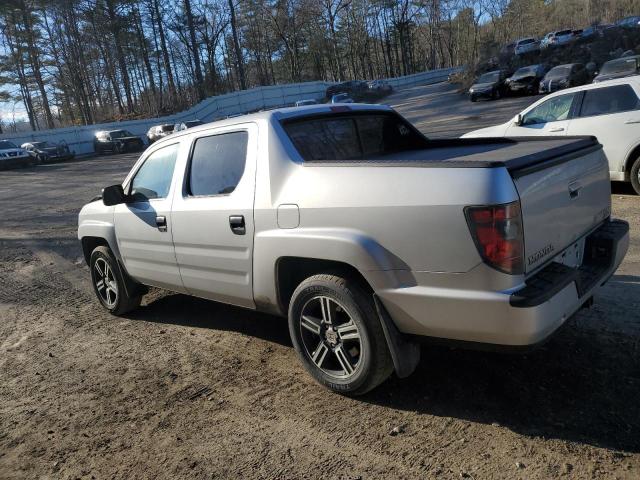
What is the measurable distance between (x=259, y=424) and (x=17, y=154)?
1292 inches

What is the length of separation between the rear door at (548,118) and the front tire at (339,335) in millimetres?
6068

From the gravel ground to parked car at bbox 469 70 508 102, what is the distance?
29602mm

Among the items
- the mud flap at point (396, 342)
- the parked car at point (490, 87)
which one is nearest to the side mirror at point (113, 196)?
the mud flap at point (396, 342)

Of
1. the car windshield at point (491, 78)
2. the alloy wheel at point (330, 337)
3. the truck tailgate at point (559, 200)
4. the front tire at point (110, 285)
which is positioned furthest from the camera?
the car windshield at point (491, 78)

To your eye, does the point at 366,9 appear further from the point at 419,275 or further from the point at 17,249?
the point at 419,275

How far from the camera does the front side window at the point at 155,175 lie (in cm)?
444

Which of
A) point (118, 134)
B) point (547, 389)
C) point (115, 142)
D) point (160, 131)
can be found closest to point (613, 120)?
point (547, 389)

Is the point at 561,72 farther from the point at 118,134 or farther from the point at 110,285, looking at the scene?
the point at 110,285

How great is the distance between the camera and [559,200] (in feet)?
9.70

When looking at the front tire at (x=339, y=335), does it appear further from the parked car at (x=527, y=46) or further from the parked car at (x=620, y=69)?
the parked car at (x=527, y=46)

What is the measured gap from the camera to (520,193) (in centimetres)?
262

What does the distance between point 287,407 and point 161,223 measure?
6.37 ft

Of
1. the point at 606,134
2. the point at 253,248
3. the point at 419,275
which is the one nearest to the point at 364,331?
the point at 419,275

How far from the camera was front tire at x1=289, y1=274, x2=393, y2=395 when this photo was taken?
3.07 metres
